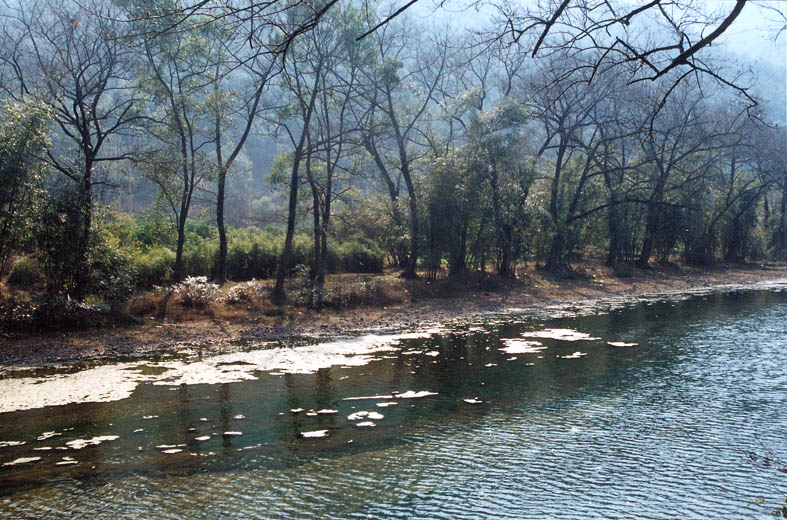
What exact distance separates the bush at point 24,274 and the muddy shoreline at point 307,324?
4.03 metres

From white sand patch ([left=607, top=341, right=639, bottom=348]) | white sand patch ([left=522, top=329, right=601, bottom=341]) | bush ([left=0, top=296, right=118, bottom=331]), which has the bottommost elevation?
white sand patch ([left=607, top=341, right=639, bottom=348])

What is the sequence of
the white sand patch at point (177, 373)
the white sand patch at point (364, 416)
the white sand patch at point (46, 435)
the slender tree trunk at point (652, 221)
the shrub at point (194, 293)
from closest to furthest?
the white sand patch at point (46, 435) < the white sand patch at point (364, 416) < the white sand patch at point (177, 373) < the shrub at point (194, 293) < the slender tree trunk at point (652, 221)

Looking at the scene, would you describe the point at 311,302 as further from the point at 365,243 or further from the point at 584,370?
the point at 365,243

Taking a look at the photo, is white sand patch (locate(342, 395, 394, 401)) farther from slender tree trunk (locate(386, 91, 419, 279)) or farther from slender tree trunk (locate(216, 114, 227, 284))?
slender tree trunk (locate(386, 91, 419, 279))

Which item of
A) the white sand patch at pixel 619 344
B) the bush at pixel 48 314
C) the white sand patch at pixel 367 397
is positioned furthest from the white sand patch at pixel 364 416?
the bush at pixel 48 314

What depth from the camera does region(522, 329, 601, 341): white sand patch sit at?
40.8 feet

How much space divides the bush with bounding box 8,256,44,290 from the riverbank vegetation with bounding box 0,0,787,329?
0.07 metres

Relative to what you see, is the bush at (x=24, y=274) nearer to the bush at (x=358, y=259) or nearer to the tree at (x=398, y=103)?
the tree at (x=398, y=103)

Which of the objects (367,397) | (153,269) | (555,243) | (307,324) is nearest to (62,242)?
(153,269)

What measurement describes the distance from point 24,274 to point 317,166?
9977 millimetres

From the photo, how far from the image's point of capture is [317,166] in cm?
2156

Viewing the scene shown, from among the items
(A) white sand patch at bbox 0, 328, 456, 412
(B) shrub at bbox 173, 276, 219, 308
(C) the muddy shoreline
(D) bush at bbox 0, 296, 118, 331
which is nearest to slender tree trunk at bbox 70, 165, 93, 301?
(D) bush at bbox 0, 296, 118, 331

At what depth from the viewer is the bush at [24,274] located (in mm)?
15023

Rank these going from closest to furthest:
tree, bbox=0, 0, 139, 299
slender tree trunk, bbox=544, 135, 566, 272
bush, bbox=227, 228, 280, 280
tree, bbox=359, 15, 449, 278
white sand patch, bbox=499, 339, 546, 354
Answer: white sand patch, bbox=499, 339, 546, 354 < tree, bbox=0, 0, 139, 299 < tree, bbox=359, 15, 449, 278 < bush, bbox=227, 228, 280, 280 < slender tree trunk, bbox=544, 135, 566, 272
